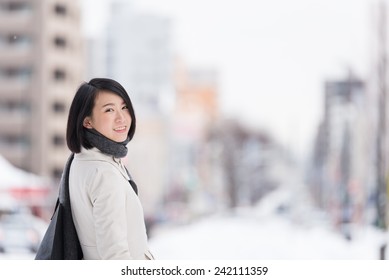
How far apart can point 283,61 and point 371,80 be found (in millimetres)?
509

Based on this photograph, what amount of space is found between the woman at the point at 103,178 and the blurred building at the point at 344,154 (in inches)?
Result: 74.7

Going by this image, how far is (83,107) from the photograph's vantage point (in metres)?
1.99

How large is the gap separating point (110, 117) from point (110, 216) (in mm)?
291

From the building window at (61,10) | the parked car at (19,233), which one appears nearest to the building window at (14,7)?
the building window at (61,10)

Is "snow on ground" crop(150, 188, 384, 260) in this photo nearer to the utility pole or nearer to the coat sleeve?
the utility pole

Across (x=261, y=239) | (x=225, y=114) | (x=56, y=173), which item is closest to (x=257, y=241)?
(x=261, y=239)

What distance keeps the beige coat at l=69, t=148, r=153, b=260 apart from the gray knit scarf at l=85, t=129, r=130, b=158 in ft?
0.06

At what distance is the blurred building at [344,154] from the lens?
150 inches

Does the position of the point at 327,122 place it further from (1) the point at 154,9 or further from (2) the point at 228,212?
(1) the point at 154,9

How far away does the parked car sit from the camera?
400 cm

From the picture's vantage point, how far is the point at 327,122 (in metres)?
3.83

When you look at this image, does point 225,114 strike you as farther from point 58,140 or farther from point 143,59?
point 58,140

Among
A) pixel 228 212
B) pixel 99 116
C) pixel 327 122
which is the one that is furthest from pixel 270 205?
pixel 99 116

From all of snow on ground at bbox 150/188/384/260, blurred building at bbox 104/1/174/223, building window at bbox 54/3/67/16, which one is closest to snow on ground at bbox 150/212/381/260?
snow on ground at bbox 150/188/384/260
